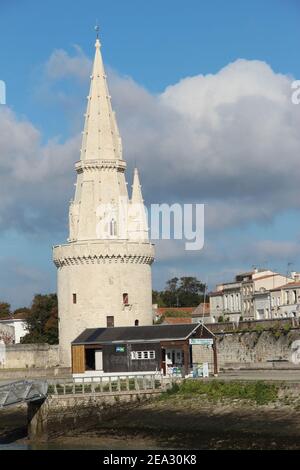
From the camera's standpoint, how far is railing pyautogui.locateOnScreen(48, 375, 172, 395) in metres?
53.4

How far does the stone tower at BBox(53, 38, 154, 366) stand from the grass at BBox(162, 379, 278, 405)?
22.3 metres

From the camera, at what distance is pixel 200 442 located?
42656 millimetres

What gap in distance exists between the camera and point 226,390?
5044 cm

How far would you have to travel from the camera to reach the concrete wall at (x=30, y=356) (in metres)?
82.3

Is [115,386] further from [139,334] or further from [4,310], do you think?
[4,310]

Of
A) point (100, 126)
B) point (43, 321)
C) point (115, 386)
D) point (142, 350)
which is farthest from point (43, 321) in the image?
point (115, 386)

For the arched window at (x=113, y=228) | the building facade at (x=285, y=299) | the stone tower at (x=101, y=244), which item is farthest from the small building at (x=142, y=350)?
the building facade at (x=285, y=299)

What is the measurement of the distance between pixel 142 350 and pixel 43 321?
122 feet

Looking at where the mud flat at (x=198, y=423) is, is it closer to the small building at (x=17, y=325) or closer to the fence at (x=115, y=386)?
the fence at (x=115, y=386)

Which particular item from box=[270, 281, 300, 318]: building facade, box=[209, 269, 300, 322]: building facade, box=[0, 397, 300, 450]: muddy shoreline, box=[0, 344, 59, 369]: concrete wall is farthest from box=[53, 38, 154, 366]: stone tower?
box=[209, 269, 300, 322]: building facade

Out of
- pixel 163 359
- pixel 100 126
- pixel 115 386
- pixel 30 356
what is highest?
pixel 100 126

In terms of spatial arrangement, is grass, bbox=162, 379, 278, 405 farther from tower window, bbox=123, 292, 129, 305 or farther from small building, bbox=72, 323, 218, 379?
tower window, bbox=123, 292, 129, 305

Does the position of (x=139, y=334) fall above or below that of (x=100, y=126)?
below

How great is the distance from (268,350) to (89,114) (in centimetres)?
2043
